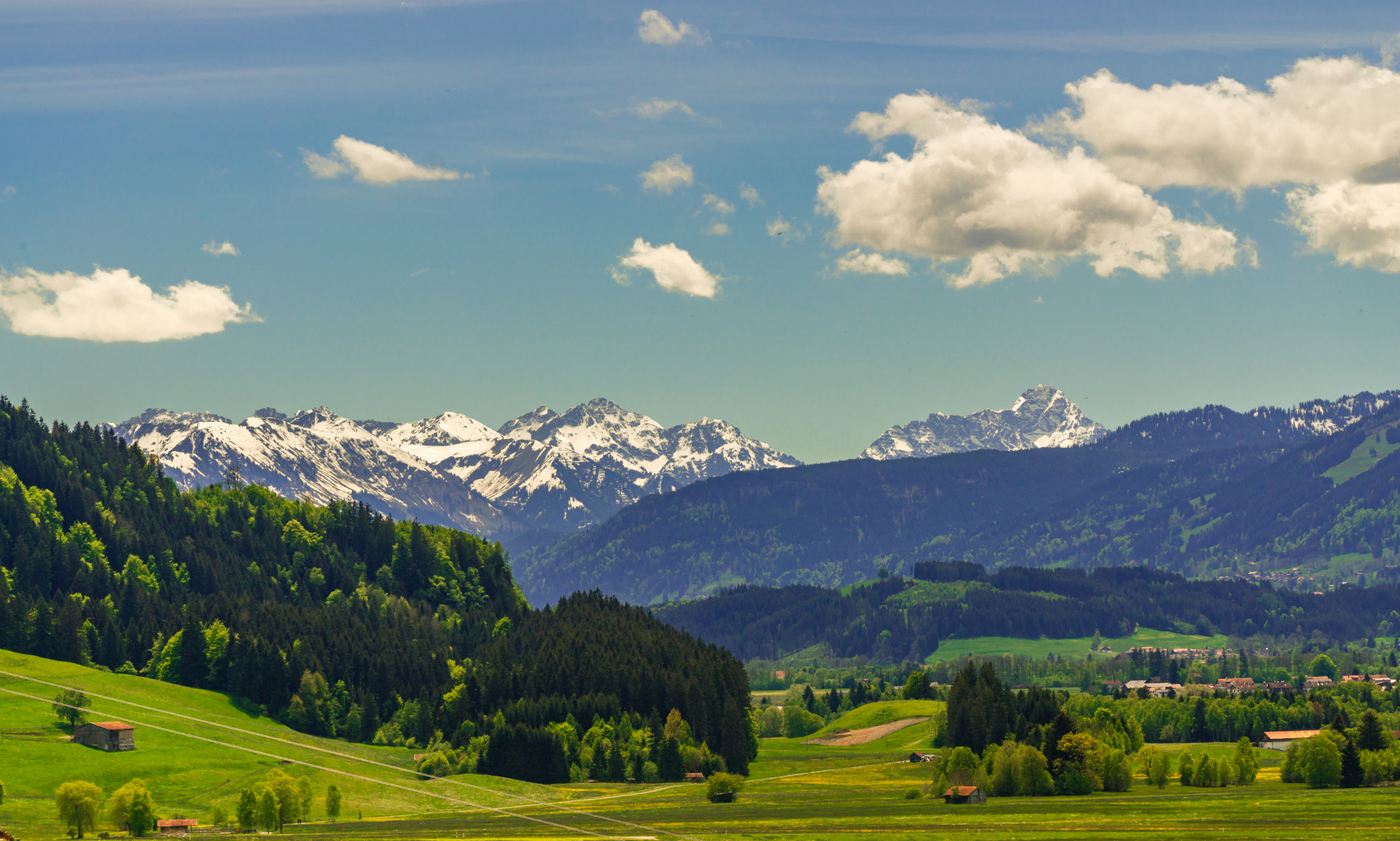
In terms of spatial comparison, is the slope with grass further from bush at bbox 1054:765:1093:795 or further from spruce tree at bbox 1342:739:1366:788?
spruce tree at bbox 1342:739:1366:788

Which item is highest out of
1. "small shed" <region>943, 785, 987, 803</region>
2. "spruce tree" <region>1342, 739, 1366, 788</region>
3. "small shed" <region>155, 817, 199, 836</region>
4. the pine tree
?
the pine tree

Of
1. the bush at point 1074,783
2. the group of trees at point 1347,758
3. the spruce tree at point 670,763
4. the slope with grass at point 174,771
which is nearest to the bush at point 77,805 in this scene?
the slope with grass at point 174,771

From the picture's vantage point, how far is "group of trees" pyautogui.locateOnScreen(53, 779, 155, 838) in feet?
432

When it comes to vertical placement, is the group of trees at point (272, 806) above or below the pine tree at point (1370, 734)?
below

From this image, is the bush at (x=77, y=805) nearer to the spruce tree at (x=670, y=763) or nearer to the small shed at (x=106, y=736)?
the small shed at (x=106, y=736)

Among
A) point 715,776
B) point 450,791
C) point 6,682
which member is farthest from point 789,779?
point 6,682

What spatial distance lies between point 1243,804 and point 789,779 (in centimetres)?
6994

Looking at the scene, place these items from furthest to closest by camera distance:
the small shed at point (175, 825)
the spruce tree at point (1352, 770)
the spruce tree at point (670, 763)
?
1. the spruce tree at point (670, 763)
2. the spruce tree at point (1352, 770)
3. the small shed at point (175, 825)

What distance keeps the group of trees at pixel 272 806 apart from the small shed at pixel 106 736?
1225 inches

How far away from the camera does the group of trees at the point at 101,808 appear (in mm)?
131775

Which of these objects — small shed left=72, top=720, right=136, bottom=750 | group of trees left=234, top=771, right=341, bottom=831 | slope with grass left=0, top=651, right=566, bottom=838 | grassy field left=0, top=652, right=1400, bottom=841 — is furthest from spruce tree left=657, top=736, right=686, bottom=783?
small shed left=72, top=720, right=136, bottom=750

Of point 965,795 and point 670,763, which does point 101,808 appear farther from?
point 965,795

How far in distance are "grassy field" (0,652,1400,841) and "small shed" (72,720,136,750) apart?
2.24m

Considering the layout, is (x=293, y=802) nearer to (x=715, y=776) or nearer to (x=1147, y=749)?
(x=715, y=776)
